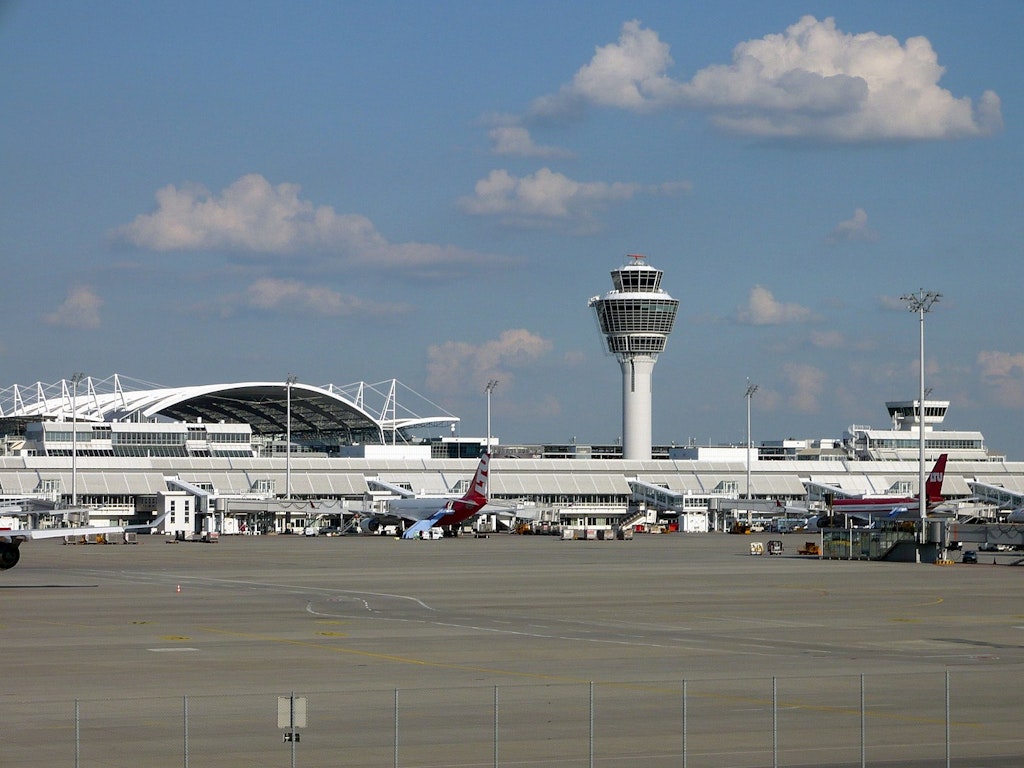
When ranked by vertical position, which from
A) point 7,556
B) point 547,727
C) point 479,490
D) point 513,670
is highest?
point 479,490

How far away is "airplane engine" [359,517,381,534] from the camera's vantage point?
528 ft

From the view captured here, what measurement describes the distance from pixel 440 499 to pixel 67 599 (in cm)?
9910

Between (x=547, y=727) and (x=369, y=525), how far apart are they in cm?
13698

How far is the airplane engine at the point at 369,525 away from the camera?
528ft

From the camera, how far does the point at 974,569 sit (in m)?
83.3

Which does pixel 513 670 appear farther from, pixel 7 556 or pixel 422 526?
pixel 422 526

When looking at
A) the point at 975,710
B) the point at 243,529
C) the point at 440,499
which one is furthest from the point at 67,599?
the point at 243,529

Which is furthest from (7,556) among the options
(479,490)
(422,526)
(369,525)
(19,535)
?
(369,525)

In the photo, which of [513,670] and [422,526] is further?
[422,526]

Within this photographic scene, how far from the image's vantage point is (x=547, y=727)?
1013 inches

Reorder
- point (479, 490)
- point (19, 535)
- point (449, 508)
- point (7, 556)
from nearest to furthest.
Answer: point (19, 535) → point (7, 556) → point (479, 490) → point (449, 508)

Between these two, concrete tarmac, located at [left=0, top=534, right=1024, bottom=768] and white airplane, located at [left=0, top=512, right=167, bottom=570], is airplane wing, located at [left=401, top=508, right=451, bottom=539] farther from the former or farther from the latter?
white airplane, located at [left=0, top=512, right=167, bottom=570]

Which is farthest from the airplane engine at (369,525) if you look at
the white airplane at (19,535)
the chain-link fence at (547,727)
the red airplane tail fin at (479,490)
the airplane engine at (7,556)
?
the chain-link fence at (547,727)

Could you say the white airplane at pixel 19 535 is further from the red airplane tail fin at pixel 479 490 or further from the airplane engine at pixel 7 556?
the red airplane tail fin at pixel 479 490
